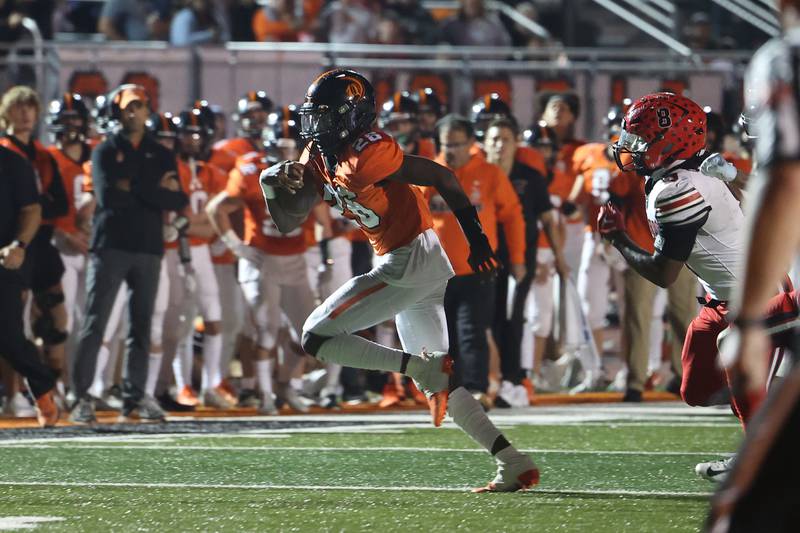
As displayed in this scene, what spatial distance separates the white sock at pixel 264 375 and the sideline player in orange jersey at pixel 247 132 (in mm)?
1691

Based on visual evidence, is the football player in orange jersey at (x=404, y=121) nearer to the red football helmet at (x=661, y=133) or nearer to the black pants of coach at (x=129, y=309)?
the black pants of coach at (x=129, y=309)

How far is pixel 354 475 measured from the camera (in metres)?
6.85

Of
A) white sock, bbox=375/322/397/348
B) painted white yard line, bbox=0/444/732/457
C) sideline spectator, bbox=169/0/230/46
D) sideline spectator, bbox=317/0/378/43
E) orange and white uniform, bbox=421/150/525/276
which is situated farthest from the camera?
sideline spectator, bbox=317/0/378/43

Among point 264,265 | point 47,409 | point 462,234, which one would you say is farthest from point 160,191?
point 462,234

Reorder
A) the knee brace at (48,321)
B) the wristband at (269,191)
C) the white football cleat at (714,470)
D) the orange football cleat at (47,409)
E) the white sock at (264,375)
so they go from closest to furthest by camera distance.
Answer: the wristband at (269,191)
the white football cleat at (714,470)
the orange football cleat at (47,409)
the knee brace at (48,321)
the white sock at (264,375)

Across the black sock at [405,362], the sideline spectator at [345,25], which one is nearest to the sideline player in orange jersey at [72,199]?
the black sock at [405,362]

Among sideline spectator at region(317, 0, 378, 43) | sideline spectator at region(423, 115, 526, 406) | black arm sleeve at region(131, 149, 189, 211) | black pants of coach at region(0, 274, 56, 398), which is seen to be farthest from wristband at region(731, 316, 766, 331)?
sideline spectator at region(317, 0, 378, 43)

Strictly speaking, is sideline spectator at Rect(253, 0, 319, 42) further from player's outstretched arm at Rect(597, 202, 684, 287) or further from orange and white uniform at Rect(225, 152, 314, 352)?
player's outstretched arm at Rect(597, 202, 684, 287)

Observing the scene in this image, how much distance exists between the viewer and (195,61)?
12.4m

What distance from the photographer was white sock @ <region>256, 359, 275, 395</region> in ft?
33.3

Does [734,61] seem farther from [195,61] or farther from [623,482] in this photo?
[623,482]

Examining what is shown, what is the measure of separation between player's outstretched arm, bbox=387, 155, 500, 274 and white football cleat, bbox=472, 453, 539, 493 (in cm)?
76

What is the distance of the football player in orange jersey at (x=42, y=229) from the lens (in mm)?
9516

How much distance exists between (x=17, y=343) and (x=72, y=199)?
171 cm
